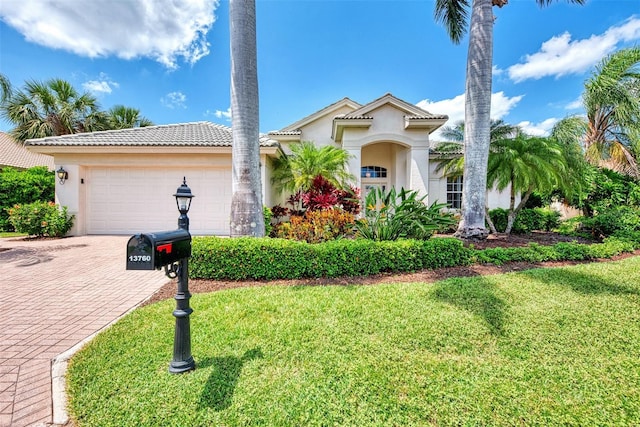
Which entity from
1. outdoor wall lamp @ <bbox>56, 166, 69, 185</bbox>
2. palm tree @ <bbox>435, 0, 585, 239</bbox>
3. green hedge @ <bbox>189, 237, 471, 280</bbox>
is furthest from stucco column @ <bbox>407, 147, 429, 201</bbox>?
outdoor wall lamp @ <bbox>56, 166, 69, 185</bbox>

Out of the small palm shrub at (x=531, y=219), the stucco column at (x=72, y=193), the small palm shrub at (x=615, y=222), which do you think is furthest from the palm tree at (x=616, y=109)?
the stucco column at (x=72, y=193)

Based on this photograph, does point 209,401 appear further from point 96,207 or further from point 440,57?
point 440,57

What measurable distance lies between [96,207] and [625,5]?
22.1 metres

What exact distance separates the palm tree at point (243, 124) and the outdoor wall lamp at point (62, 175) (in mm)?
9372

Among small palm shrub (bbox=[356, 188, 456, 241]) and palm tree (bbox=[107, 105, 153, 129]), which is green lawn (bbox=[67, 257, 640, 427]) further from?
palm tree (bbox=[107, 105, 153, 129])

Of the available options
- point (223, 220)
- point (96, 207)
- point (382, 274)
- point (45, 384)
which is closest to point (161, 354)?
point (45, 384)

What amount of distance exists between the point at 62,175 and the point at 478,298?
14.8 meters

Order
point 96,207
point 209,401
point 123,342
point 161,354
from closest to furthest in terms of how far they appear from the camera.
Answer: point 209,401 < point 161,354 < point 123,342 < point 96,207

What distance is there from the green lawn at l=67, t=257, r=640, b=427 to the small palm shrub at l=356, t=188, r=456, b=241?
7.39ft

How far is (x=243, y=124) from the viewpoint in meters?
6.01

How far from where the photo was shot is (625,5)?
938 centimetres

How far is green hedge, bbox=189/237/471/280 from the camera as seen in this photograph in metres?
5.34

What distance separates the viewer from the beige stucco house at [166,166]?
10391 mm

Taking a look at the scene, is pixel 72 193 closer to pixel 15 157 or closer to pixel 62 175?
pixel 62 175
